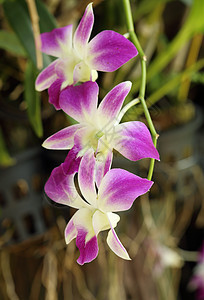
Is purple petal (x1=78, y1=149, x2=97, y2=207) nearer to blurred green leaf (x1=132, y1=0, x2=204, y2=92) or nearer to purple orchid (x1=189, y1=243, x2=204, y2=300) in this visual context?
blurred green leaf (x1=132, y1=0, x2=204, y2=92)

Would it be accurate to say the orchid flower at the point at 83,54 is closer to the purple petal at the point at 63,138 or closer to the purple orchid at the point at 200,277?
the purple petal at the point at 63,138

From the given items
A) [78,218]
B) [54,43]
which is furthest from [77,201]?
[54,43]

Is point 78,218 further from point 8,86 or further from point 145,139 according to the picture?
point 8,86

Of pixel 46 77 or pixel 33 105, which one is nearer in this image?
pixel 46 77

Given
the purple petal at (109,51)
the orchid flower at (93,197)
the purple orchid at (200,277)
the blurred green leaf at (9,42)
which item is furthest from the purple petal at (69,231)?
the purple orchid at (200,277)

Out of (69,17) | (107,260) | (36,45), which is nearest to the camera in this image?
(36,45)

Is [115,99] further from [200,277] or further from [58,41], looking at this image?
[200,277]

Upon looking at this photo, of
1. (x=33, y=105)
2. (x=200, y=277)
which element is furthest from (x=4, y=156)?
(x=200, y=277)
